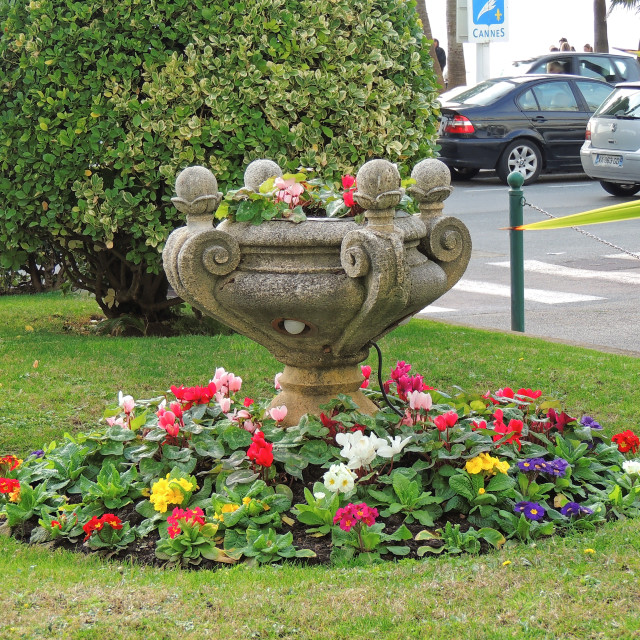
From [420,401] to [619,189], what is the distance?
1316 cm

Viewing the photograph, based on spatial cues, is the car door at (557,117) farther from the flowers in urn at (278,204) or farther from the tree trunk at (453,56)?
the flowers in urn at (278,204)

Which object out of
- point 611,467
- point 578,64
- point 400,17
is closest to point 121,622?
point 611,467

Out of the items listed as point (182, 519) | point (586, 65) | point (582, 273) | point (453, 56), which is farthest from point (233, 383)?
point (453, 56)

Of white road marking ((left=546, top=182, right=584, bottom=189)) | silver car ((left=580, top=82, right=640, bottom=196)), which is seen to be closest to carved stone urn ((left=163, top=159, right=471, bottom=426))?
silver car ((left=580, top=82, right=640, bottom=196))

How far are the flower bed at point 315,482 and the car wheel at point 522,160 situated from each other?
1384cm

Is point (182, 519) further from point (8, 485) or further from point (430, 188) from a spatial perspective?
point (430, 188)

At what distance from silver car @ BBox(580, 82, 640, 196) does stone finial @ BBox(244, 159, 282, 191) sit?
36.6ft

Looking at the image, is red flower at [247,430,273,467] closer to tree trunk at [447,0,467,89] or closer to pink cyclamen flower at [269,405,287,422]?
pink cyclamen flower at [269,405,287,422]

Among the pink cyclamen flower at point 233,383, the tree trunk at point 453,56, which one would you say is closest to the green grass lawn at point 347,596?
the pink cyclamen flower at point 233,383

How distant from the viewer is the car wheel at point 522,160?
18.4 m

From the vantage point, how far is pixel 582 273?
11289mm

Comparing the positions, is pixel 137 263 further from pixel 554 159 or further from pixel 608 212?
pixel 554 159

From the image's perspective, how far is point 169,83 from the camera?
23.2 ft

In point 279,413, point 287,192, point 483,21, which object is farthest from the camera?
point 483,21
